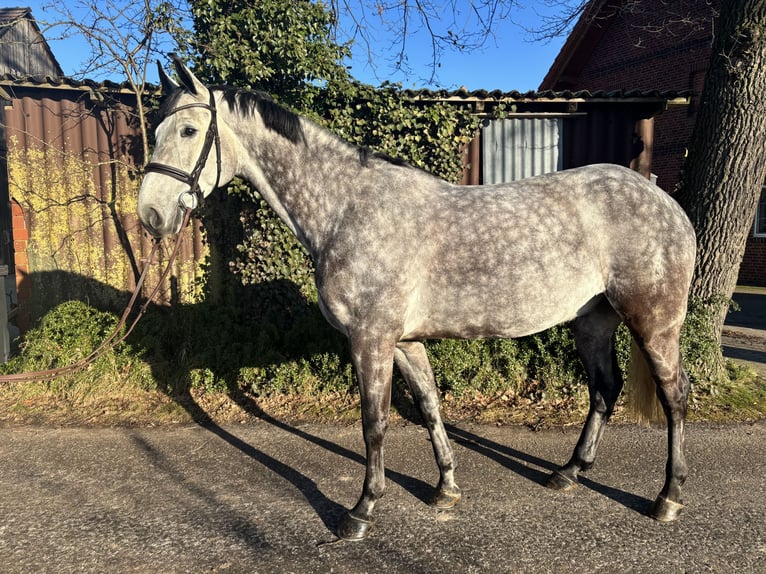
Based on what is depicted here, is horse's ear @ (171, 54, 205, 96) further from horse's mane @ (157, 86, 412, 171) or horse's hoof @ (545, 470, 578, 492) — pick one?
horse's hoof @ (545, 470, 578, 492)

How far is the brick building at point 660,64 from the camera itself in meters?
12.8

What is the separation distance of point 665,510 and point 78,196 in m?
6.91

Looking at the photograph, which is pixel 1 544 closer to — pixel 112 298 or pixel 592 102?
pixel 112 298

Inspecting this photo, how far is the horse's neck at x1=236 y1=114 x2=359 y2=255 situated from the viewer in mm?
2557

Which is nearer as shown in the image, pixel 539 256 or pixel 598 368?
pixel 539 256

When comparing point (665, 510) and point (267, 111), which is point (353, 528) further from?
point (267, 111)

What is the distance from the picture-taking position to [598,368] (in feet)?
9.95

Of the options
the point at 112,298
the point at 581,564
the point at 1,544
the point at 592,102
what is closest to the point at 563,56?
the point at 592,102

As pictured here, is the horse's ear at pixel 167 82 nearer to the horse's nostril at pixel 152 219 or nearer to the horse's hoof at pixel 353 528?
the horse's nostril at pixel 152 219

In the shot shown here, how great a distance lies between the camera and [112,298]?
6.01 m

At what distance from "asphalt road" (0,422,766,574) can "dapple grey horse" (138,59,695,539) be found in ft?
0.77

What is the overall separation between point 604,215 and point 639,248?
258 millimetres

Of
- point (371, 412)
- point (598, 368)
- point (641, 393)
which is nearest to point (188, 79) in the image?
point (371, 412)

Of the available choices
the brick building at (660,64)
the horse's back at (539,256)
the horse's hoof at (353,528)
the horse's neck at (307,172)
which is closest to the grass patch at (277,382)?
the horse's hoof at (353,528)
